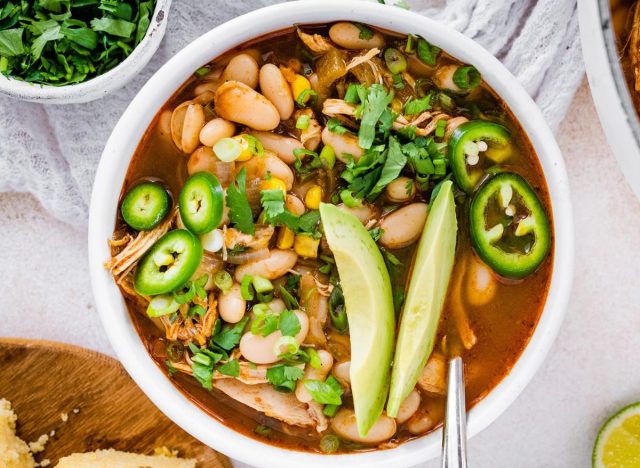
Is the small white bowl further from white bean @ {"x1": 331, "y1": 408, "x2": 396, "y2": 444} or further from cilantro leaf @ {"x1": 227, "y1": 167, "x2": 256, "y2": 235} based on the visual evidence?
white bean @ {"x1": 331, "y1": 408, "x2": 396, "y2": 444}

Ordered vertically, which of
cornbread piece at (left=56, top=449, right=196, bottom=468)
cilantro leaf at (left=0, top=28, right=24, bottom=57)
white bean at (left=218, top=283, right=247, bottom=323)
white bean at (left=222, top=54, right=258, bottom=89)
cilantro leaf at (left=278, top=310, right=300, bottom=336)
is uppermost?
white bean at (left=222, top=54, right=258, bottom=89)

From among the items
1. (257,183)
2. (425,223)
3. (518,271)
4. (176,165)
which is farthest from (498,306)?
(176,165)

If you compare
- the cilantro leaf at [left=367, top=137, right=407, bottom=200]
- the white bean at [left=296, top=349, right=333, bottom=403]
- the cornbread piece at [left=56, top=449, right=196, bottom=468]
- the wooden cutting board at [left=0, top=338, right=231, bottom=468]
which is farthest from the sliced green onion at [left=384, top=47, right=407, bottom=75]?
the cornbread piece at [left=56, top=449, right=196, bottom=468]

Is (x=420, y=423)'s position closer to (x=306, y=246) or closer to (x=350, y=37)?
(x=306, y=246)

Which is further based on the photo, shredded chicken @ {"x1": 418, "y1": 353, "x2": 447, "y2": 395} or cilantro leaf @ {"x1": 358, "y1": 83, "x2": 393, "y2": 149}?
shredded chicken @ {"x1": 418, "y1": 353, "x2": 447, "y2": 395}

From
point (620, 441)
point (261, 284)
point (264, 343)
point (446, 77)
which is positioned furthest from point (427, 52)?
point (620, 441)

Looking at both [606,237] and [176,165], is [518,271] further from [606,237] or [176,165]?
[176,165]

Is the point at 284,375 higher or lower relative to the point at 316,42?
lower
